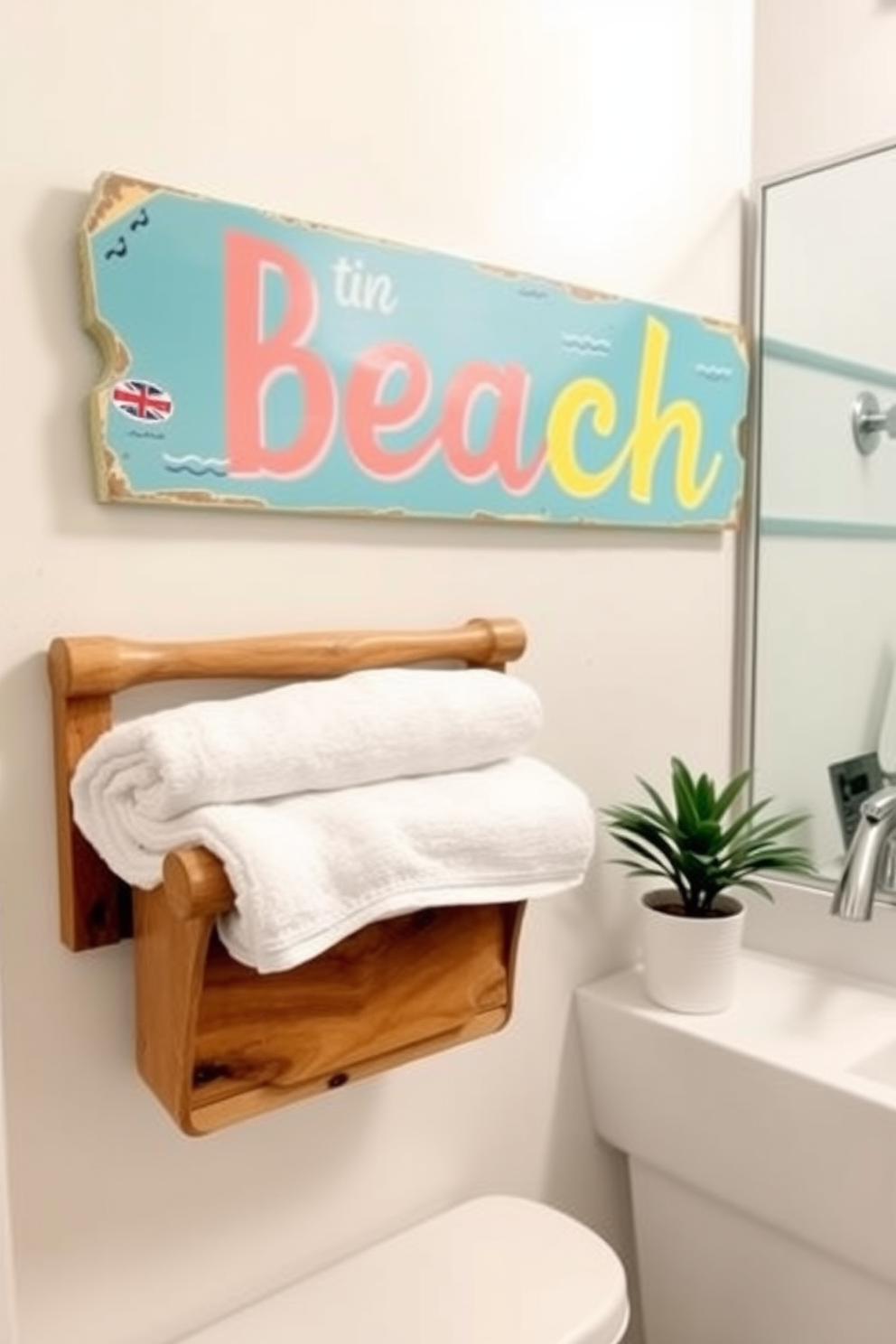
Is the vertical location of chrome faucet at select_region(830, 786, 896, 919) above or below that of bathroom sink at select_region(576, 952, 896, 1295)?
above

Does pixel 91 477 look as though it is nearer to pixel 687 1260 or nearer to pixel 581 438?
pixel 581 438

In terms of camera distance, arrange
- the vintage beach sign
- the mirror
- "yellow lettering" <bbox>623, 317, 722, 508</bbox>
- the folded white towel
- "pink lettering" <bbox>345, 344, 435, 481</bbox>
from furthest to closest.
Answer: the mirror
"yellow lettering" <bbox>623, 317, 722, 508</bbox>
"pink lettering" <bbox>345, 344, 435, 481</bbox>
the vintage beach sign
the folded white towel

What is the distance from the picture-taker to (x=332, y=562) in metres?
0.93

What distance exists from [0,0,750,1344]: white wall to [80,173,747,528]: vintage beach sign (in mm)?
31

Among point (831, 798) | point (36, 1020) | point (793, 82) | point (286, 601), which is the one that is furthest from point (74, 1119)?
point (793, 82)

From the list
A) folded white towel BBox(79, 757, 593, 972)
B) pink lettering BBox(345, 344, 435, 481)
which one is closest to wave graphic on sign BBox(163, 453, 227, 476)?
pink lettering BBox(345, 344, 435, 481)

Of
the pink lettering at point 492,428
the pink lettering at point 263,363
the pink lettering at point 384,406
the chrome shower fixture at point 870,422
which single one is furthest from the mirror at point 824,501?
the pink lettering at point 263,363

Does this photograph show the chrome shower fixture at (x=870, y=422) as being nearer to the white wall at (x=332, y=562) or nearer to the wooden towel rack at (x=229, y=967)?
the white wall at (x=332, y=562)

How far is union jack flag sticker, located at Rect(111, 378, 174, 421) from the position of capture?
30.4 inches

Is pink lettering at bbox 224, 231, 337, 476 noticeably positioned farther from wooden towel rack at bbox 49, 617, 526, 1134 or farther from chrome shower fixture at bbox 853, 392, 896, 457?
chrome shower fixture at bbox 853, 392, 896, 457

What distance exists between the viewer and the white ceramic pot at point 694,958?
3.52ft

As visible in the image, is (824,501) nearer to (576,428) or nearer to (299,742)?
(576,428)

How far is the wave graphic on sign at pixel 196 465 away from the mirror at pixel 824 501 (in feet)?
2.49

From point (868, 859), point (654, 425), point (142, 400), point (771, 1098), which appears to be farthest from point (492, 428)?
point (771, 1098)
